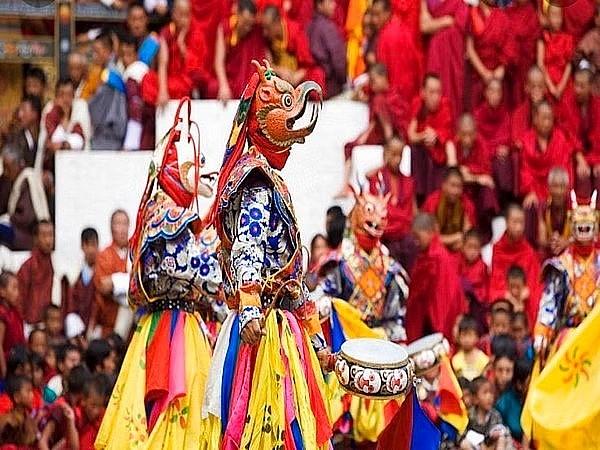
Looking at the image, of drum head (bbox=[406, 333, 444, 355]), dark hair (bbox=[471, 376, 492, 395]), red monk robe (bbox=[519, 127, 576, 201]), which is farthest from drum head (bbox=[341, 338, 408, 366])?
red monk robe (bbox=[519, 127, 576, 201])

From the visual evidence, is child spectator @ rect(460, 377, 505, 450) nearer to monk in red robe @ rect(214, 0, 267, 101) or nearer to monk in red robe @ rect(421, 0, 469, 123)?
monk in red robe @ rect(421, 0, 469, 123)

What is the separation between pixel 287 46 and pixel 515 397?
4.23 m

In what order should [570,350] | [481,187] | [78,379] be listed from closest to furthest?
[570,350] < [78,379] < [481,187]

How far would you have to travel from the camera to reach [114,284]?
14250 mm

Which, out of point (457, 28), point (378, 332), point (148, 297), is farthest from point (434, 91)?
point (148, 297)

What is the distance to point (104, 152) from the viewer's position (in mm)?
15258

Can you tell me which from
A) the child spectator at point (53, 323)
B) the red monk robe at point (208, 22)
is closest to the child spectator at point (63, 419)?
the child spectator at point (53, 323)

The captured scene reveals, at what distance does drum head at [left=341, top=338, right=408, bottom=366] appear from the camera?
9469mm

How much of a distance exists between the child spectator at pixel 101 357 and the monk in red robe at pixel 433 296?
2.14 m

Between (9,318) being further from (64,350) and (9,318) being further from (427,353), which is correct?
(427,353)

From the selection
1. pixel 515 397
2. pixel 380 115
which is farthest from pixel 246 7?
pixel 515 397

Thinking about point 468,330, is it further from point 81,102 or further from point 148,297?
point 81,102

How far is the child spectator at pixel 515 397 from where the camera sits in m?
12.8

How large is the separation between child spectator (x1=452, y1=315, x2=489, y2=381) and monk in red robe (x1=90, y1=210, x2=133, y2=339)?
7.83ft
